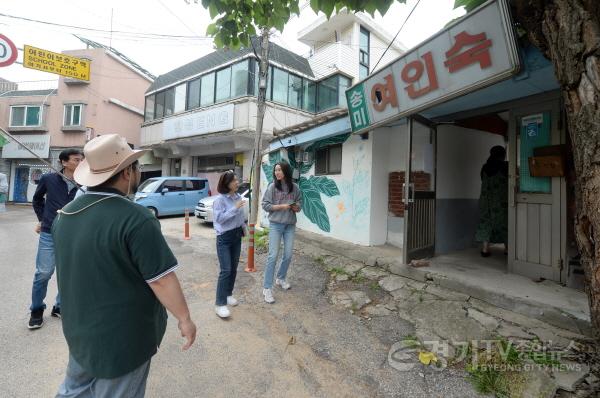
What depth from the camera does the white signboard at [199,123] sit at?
485 inches

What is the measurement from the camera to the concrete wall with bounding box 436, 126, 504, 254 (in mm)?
5184

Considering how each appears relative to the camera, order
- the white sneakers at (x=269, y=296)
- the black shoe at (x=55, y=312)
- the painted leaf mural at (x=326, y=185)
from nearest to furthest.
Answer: the black shoe at (x=55, y=312)
the white sneakers at (x=269, y=296)
the painted leaf mural at (x=326, y=185)

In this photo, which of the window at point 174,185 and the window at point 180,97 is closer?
the window at point 174,185

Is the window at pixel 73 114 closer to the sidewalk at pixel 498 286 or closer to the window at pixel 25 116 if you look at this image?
the window at pixel 25 116

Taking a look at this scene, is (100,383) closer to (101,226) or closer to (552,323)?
(101,226)

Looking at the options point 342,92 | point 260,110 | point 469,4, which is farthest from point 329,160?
point 342,92

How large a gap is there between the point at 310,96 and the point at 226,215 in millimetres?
12515

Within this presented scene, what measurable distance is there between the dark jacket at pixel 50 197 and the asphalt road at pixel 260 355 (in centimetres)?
109

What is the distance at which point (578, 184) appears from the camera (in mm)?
1482

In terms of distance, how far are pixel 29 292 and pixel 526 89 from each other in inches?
270

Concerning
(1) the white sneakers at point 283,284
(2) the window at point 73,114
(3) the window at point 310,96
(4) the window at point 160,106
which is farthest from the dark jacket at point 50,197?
(2) the window at point 73,114


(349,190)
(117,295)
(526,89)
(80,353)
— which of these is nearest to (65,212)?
(117,295)

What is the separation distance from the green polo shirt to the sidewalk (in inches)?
131

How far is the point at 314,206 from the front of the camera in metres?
7.09
